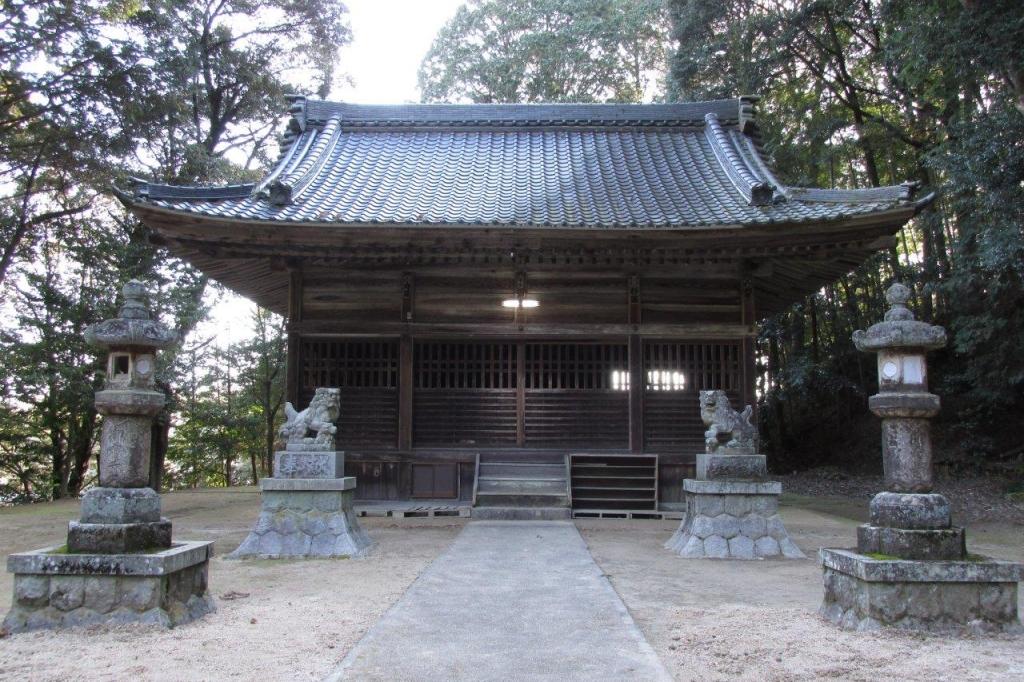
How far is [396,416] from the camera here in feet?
33.8

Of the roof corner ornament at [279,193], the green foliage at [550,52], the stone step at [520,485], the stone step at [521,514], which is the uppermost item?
the green foliage at [550,52]

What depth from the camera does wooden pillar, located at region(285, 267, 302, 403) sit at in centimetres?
1016

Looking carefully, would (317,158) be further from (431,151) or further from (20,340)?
(20,340)

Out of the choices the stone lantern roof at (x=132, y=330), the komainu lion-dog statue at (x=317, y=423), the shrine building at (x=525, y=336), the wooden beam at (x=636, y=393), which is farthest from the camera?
the wooden beam at (x=636, y=393)

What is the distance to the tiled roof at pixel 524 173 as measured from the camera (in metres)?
9.12

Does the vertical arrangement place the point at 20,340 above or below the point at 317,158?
below

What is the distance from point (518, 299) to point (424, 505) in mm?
3380

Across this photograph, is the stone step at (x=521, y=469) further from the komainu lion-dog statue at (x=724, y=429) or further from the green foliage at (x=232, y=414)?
the green foliage at (x=232, y=414)

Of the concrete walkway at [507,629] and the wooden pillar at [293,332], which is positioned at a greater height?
the wooden pillar at [293,332]

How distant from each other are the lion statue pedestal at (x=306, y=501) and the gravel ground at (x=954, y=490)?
7944 millimetres

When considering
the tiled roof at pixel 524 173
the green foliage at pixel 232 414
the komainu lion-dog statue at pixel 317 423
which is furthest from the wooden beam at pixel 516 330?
the green foliage at pixel 232 414

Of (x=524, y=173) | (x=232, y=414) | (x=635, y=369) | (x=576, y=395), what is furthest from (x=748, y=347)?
(x=232, y=414)

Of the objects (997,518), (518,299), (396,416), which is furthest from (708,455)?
(997,518)

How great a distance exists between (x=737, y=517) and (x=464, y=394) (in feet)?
15.1
